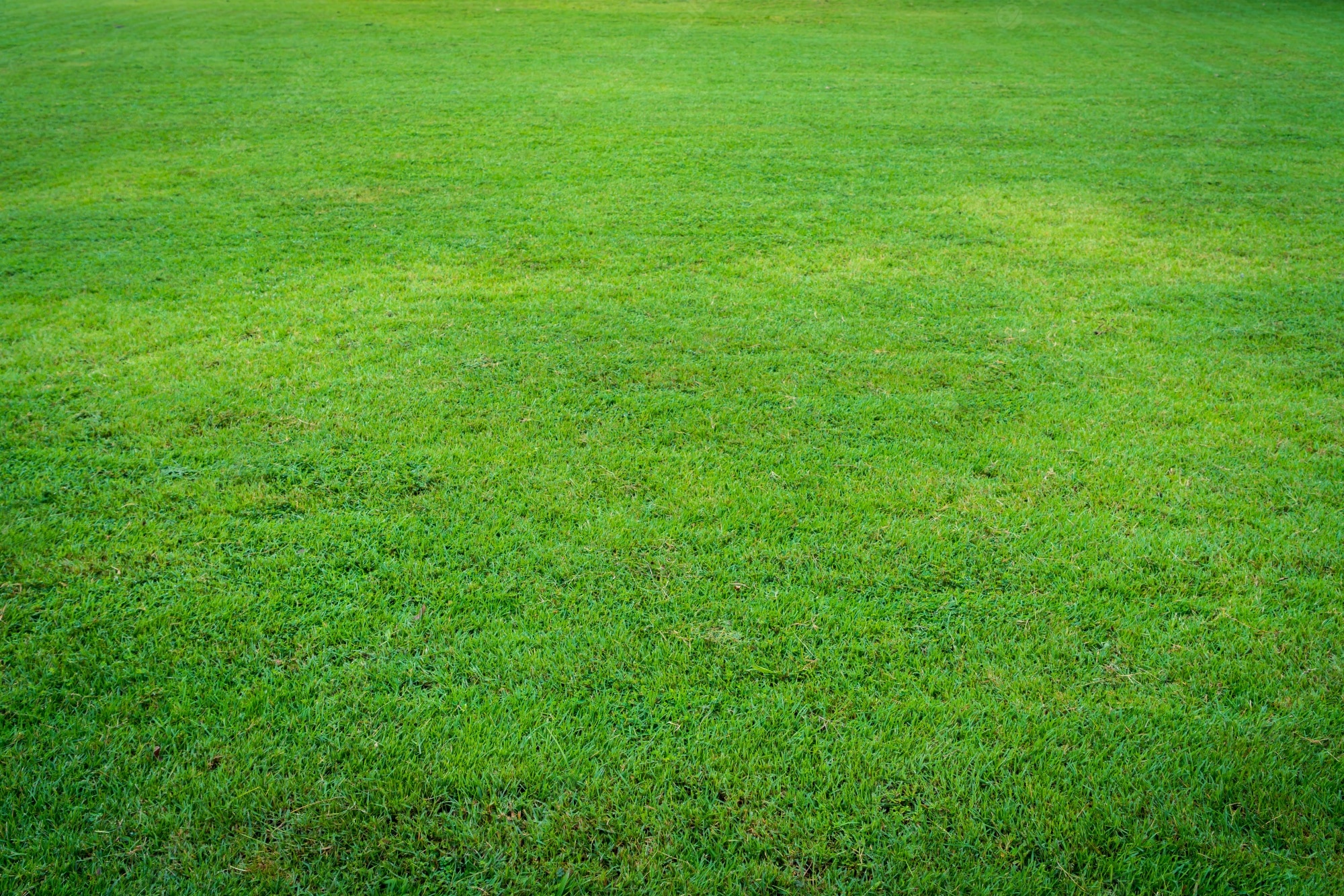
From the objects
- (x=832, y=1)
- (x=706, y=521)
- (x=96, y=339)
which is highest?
(x=832, y=1)

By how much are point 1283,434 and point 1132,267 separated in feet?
7.42

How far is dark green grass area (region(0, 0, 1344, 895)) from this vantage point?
7.29 feet

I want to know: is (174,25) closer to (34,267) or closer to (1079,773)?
(34,267)

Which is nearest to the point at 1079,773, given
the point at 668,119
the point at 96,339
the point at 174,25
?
the point at 96,339

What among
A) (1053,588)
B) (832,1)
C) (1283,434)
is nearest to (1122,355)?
(1283,434)

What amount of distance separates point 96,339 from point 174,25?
15.9 m

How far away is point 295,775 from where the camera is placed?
2314 millimetres

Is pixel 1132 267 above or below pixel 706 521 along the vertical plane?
above

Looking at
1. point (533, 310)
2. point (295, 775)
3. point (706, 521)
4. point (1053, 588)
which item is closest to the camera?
point (295, 775)

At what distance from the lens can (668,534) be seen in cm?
328

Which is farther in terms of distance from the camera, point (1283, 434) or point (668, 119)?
point (668, 119)

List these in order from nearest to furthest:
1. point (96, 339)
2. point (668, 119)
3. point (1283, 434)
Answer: point (1283, 434)
point (96, 339)
point (668, 119)

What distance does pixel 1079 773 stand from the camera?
237 cm

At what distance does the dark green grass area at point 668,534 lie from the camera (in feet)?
7.29
